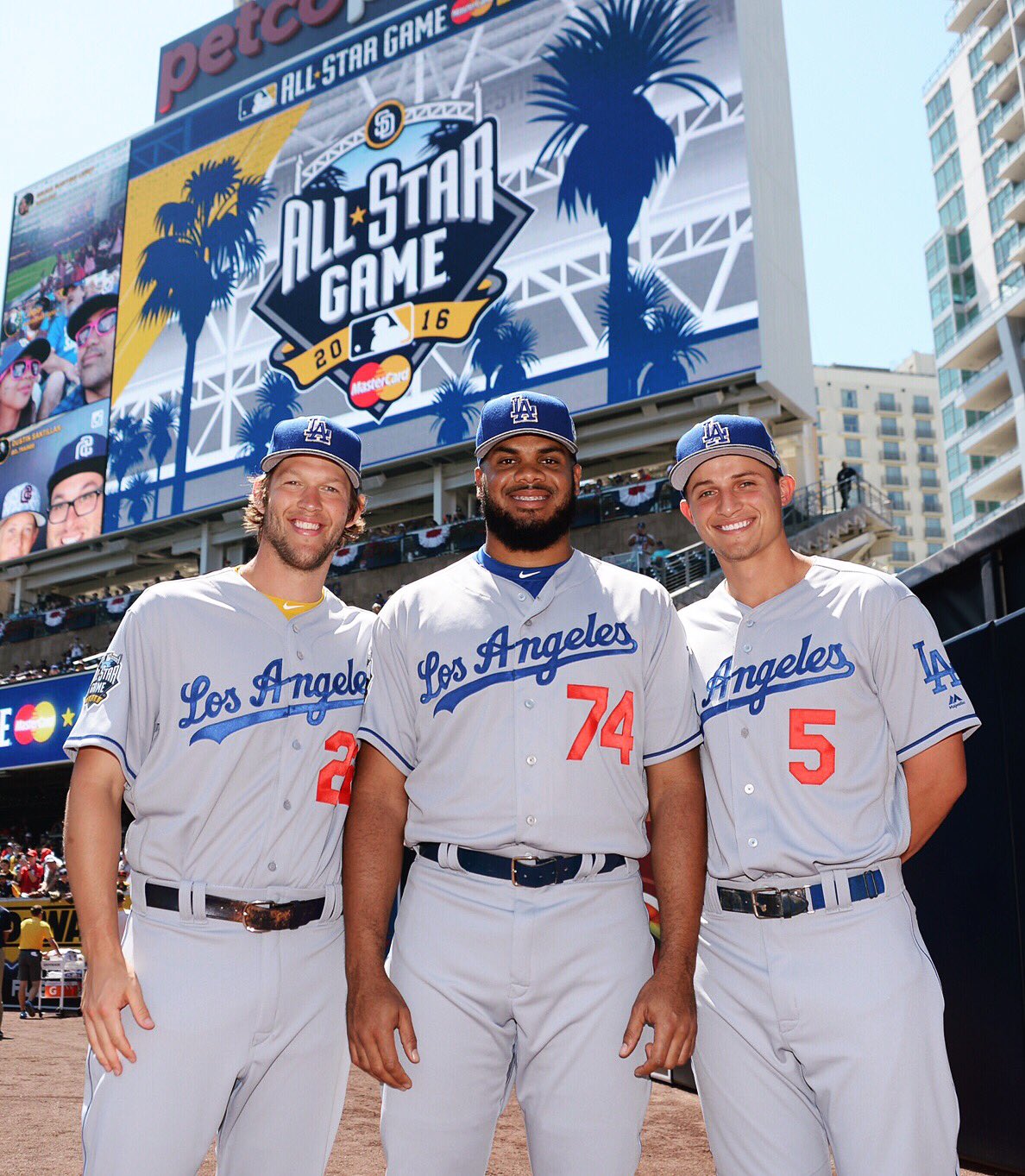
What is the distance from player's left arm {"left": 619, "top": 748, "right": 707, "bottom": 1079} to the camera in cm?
222

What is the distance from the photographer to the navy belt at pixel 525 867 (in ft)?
7.70

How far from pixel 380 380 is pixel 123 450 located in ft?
30.2

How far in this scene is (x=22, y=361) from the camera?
33.8 meters

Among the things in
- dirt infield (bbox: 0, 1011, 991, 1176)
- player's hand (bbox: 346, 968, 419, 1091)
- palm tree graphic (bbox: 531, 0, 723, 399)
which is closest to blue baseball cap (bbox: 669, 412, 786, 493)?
player's hand (bbox: 346, 968, 419, 1091)

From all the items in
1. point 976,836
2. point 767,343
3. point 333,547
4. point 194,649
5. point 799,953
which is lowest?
point 799,953

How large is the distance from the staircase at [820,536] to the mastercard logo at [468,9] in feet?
47.5

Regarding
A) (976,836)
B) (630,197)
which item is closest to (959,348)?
(630,197)

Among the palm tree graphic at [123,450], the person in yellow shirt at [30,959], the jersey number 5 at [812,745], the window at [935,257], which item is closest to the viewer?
the jersey number 5 at [812,745]

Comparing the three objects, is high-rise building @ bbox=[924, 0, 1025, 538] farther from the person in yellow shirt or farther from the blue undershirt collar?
the blue undershirt collar

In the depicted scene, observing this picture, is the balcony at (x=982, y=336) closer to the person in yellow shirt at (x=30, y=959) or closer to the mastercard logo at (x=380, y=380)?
the mastercard logo at (x=380, y=380)

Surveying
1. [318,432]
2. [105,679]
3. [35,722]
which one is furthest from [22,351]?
[105,679]

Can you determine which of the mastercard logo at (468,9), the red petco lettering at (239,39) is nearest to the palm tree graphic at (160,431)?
the red petco lettering at (239,39)

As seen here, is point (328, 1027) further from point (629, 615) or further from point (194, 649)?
point (629, 615)

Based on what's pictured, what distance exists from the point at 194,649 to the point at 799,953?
1.58m
